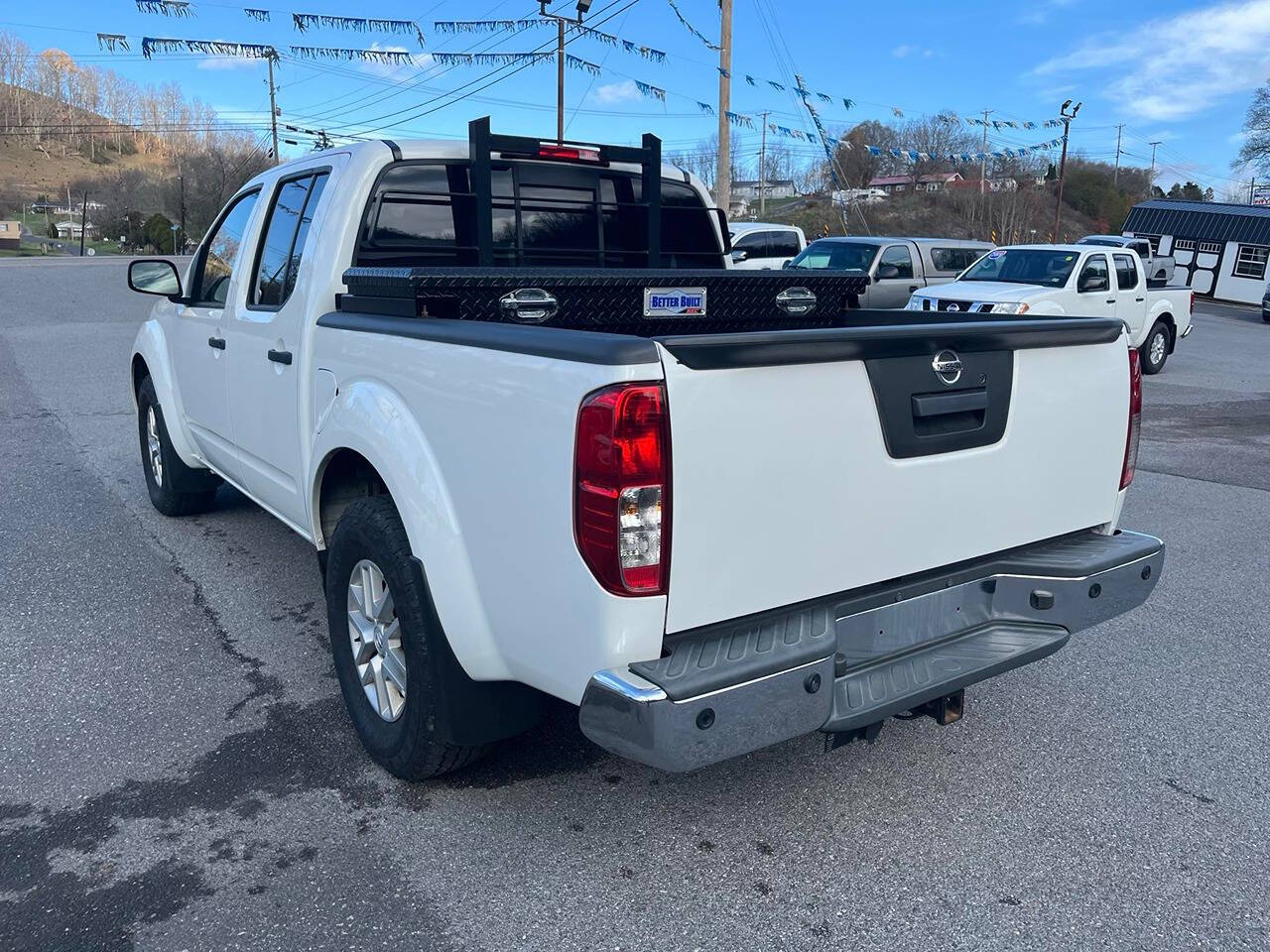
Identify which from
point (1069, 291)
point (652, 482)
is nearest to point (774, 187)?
point (1069, 291)

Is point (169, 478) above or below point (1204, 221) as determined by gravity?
below

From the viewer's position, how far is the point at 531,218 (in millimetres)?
4504

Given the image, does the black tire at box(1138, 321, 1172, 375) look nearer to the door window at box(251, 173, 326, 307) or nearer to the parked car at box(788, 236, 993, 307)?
the parked car at box(788, 236, 993, 307)

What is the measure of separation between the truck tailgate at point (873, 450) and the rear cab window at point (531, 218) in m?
2.19

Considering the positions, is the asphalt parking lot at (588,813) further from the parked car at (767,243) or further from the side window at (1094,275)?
the parked car at (767,243)

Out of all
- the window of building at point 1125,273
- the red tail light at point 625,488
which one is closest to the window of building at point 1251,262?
the window of building at point 1125,273

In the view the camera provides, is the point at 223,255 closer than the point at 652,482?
No

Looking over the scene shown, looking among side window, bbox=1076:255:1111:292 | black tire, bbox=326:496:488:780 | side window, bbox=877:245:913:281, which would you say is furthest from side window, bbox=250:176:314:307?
side window, bbox=877:245:913:281

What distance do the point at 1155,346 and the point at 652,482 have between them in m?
17.0

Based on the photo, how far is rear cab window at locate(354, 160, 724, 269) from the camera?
412 cm

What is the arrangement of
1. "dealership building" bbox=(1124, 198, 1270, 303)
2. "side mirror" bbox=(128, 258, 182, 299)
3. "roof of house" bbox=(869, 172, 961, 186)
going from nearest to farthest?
"side mirror" bbox=(128, 258, 182, 299) → "dealership building" bbox=(1124, 198, 1270, 303) → "roof of house" bbox=(869, 172, 961, 186)

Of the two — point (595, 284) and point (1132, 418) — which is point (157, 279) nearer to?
point (595, 284)

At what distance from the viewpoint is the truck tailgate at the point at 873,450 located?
2387 mm

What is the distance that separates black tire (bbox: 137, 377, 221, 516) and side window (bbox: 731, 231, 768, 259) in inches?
632
